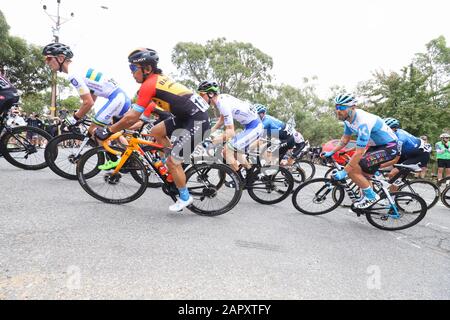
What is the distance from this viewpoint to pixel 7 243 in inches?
104

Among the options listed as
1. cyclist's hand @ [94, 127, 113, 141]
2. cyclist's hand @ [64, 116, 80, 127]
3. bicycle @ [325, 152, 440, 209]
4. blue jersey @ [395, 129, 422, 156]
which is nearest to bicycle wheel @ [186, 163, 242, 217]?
cyclist's hand @ [94, 127, 113, 141]

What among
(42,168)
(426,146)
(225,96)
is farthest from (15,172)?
(426,146)

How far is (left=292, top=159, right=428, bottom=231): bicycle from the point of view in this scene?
4.30 m

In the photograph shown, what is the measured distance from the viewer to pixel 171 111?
11.7 ft

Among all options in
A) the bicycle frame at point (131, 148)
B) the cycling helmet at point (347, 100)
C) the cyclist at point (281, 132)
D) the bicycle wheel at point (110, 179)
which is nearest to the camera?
the bicycle frame at point (131, 148)

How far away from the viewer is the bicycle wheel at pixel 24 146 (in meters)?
4.73

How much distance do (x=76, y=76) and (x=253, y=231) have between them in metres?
3.68

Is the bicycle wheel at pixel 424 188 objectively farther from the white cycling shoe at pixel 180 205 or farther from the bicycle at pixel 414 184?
the white cycling shoe at pixel 180 205

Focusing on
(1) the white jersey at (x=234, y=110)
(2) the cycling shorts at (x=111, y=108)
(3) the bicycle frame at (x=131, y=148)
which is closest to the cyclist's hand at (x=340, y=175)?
(1) the white jersey at (x=234, y=110)

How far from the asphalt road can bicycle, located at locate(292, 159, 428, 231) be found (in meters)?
0.20

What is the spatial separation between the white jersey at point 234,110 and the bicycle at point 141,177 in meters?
0.99

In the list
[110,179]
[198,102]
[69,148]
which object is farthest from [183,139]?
[69,148]

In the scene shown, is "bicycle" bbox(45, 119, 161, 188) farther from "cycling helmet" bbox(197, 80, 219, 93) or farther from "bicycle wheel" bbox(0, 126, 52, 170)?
"cycling helmet" bbox(197, 80, 219, 93)

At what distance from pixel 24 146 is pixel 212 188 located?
3.59 metres
